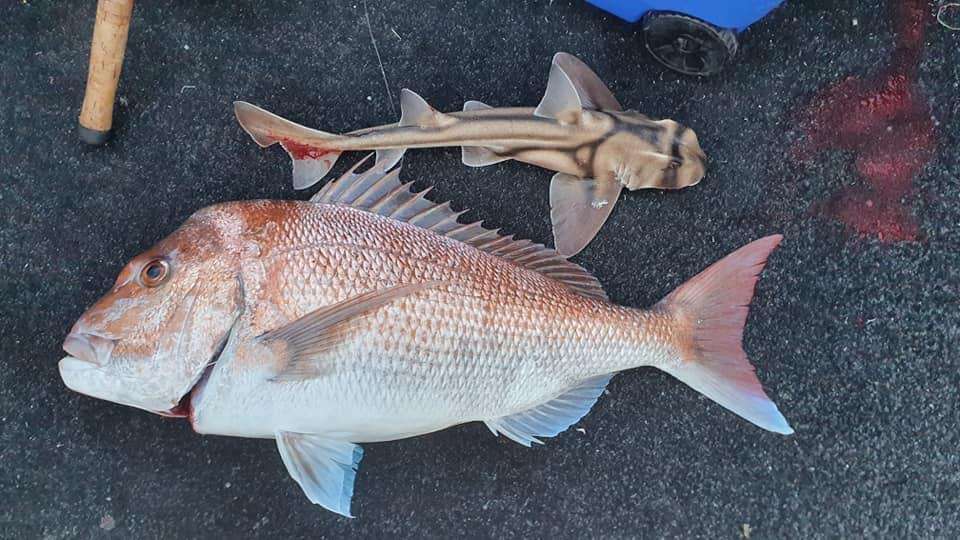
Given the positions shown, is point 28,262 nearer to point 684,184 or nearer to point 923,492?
point 684,184

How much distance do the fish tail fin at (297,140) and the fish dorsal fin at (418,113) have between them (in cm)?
18

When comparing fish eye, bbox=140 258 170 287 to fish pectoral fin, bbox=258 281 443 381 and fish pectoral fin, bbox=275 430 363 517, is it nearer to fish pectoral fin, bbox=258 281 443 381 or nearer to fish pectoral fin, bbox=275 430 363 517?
fish pectoral fin, bbox=258 281 443 381

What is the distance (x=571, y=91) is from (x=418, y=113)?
14.6 inches

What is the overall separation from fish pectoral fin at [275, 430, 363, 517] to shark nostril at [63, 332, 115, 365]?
0.36m

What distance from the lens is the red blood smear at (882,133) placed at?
1.86m

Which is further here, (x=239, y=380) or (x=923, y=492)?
(x=923, y=492)

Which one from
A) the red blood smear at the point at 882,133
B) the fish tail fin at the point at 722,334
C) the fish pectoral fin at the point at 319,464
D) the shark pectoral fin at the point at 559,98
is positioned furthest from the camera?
the red blood smear at the point at 882,133

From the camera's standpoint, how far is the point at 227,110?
1807 mm

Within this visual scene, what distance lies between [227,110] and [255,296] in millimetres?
650

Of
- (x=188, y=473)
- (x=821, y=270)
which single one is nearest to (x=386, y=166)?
(x=188, y=473)

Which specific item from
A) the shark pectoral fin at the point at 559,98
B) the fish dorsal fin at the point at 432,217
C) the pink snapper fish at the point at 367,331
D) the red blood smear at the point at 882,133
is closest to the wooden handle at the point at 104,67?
the pink snapper fish at the point at 367,331

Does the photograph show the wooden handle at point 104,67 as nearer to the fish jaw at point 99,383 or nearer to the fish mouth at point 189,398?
the fish jaw at point 99,383

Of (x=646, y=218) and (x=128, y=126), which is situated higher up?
(x=646, y=218)

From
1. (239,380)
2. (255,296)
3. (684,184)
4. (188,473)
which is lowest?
(188,473)
